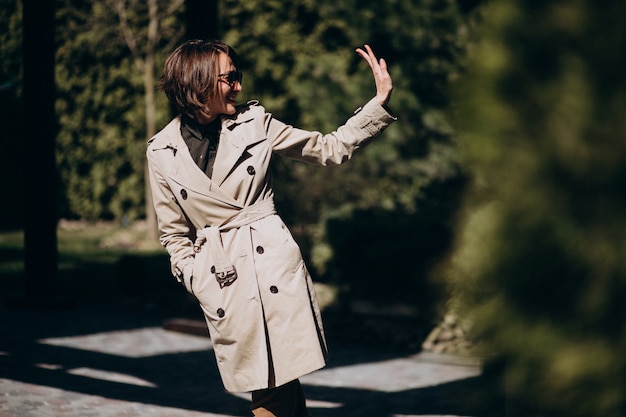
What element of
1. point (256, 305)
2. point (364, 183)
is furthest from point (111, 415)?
point (364, 183)

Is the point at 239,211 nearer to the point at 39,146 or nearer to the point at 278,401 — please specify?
the point at 278,401

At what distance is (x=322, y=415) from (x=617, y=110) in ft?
12.7

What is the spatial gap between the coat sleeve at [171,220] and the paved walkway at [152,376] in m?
1.75

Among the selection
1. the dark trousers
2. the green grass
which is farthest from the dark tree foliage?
the green grass

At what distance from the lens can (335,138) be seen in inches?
147

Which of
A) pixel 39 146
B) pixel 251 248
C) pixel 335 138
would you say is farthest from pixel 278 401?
pixel 39 146

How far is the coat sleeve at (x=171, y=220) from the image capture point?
3.79 meters

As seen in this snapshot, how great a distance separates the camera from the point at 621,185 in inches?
73.5

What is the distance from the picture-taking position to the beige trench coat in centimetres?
365

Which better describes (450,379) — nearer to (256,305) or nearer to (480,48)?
(256,305)

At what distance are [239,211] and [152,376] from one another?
299 centimetres

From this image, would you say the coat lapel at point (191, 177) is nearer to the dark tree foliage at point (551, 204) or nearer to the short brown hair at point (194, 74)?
the short brown hair at point (194, 74)

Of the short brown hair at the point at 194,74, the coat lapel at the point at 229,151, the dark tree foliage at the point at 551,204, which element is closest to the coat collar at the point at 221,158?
the coat lapel at the point at 229,151

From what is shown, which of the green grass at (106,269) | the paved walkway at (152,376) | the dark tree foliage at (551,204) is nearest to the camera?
the dark tree foliage at (551,204)
